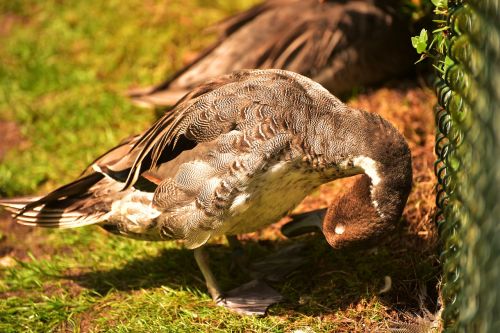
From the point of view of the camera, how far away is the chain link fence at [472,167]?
2281mm

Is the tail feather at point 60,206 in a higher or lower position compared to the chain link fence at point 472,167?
lower

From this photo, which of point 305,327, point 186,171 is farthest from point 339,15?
point 305,327

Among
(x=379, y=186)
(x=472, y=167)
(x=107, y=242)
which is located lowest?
(x=107, y=242)

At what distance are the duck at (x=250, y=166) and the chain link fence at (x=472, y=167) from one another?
391 mm

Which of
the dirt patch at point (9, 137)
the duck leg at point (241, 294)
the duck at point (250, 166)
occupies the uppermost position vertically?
the duck at point (250, 166)

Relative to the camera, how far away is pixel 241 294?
455 centimetres

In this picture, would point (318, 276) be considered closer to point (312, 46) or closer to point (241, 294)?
point (241, 294)

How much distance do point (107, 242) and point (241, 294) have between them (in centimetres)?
123

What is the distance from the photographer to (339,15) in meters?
6.24

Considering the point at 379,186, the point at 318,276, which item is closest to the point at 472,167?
the point at 379,186

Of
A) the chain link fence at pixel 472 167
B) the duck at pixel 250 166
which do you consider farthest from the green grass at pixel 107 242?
the chain link fence at pixel 472 167

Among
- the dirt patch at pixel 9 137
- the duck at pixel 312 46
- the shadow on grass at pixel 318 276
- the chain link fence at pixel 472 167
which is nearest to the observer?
the chain link fence at pixel 472 167

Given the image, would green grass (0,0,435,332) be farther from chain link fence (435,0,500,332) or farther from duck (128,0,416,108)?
chain link fence (435,0,500,332)

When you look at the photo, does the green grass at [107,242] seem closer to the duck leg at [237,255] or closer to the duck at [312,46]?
the duck leg at [237,255]
